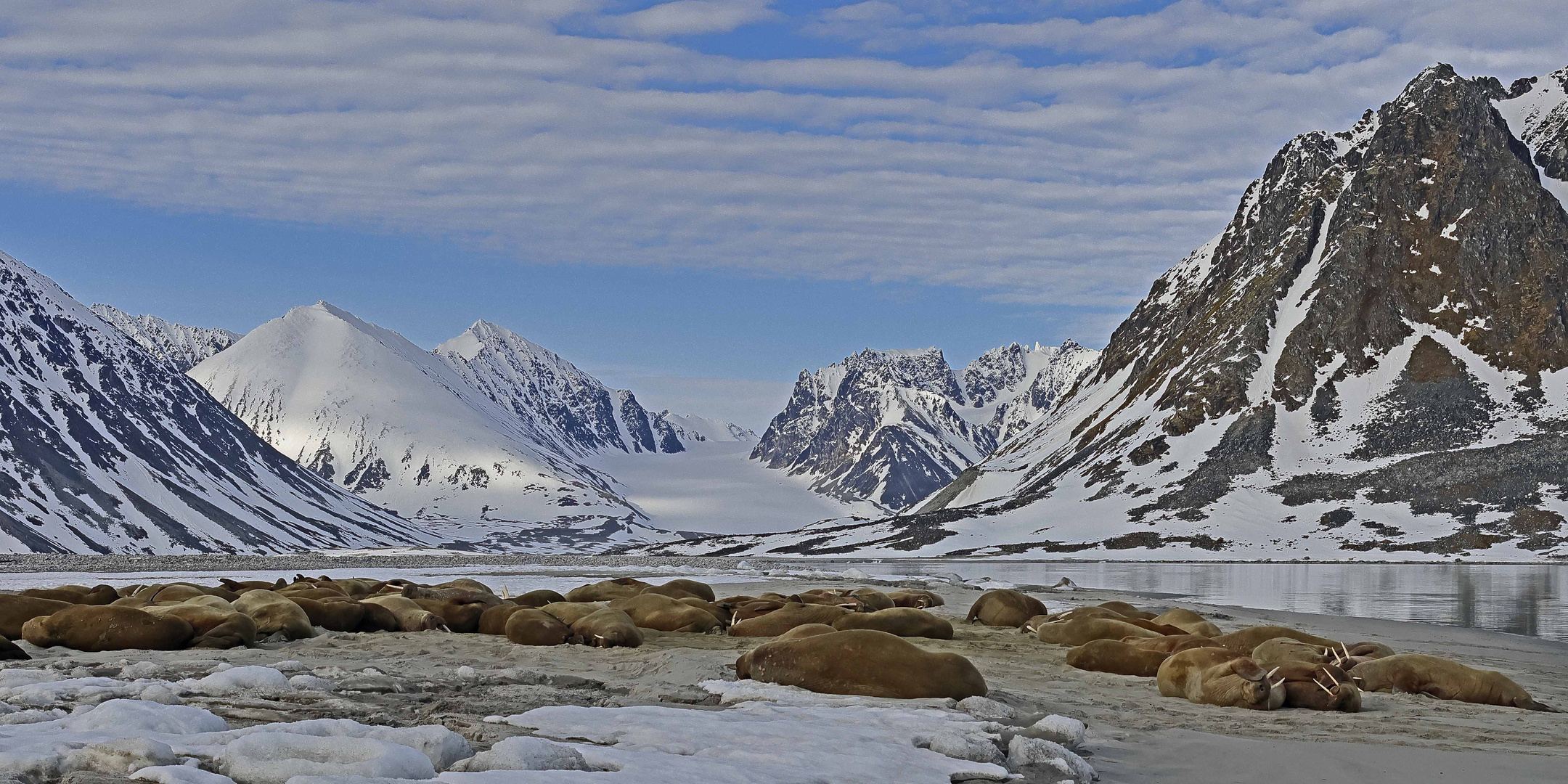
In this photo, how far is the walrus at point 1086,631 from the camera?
21.4 meters

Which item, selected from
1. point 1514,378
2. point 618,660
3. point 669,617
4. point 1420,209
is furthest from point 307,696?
point 1420,209

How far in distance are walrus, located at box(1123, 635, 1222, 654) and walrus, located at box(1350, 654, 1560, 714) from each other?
222cm

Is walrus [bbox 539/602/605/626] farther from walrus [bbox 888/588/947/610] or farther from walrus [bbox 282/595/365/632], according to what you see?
walrus [bbox 888/588/947/610]

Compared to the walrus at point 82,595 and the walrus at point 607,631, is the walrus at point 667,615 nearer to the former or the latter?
the walrus at point 607,631

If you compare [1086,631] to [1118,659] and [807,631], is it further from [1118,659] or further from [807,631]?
[807,631]

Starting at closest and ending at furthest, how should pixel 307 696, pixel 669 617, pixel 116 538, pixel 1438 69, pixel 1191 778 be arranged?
pixel 1191 778, pixel 307 696, pixel 669 617, pixel 116 538, pixel 1438 69

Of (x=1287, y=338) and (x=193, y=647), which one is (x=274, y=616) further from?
(x=1287, y=338)

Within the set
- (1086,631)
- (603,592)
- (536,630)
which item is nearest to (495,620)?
(536,630)

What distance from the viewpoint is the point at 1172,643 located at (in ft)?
61.9

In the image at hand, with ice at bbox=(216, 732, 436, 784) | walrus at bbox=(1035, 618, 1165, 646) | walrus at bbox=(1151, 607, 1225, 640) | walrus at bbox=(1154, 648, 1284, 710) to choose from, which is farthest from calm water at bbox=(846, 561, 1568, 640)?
ice at bbox=(216, 732, 436, 784)

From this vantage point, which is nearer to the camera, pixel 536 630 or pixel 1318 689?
pixel 1318 689

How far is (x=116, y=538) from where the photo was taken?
172625mm

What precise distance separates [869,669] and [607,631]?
6.75m

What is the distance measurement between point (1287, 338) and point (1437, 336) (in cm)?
1861
